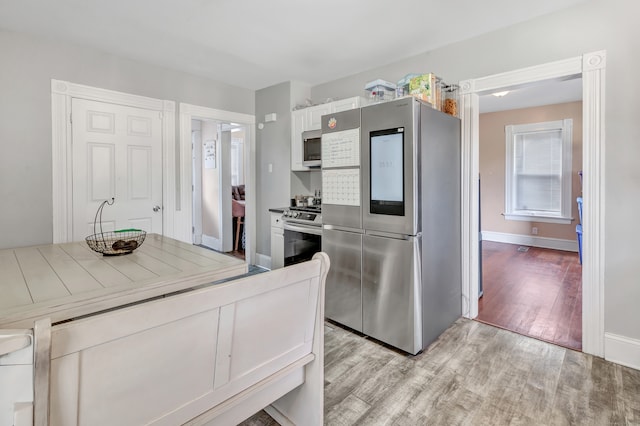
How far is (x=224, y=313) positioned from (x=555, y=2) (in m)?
2.95

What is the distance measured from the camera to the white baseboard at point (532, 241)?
17.7ft

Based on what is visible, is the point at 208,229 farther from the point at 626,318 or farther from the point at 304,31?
the point at 626,318

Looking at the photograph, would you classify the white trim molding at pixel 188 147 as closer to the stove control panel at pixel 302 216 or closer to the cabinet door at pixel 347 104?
the stove control panel at pixel 302 216

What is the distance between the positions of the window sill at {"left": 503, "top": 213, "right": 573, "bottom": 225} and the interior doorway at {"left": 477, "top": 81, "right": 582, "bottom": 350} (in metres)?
0.01

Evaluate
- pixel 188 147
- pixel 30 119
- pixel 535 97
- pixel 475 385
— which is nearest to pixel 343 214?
pixel 475 385

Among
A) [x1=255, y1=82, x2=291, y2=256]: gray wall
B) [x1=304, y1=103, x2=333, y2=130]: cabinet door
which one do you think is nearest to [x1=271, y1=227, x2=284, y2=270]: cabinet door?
[x1=255, y1=82, x2=291, y2=256]: gray wall

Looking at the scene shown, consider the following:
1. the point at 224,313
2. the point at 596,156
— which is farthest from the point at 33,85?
the point at 596,156

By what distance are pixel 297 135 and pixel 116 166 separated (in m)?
2.01

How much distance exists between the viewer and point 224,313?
3.52 feet

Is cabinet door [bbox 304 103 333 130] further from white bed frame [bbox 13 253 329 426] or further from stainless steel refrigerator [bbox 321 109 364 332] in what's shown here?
white bed frame [bbox 13 253 329 426]

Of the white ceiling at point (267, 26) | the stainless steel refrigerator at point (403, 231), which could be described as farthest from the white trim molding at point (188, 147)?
the stainless steel refrigerator at point (403, 231)

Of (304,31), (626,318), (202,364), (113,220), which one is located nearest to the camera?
(202,364)

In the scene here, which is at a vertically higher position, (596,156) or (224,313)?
(596,156)

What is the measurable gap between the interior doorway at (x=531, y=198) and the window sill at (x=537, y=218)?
0.04 ft
